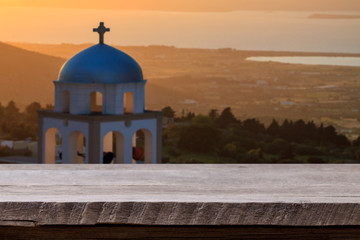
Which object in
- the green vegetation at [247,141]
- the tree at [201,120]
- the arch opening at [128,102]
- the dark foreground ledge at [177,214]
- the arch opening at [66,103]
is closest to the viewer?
the dark foreground ledge at [177,214]

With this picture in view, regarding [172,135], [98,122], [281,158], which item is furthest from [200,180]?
[172,135]

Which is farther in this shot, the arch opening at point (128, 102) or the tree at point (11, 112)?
the tree at point (11, 112)

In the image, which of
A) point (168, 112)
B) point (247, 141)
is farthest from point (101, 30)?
point (247, 141)

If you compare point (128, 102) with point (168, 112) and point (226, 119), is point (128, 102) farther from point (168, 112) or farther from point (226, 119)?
point (226, 119)

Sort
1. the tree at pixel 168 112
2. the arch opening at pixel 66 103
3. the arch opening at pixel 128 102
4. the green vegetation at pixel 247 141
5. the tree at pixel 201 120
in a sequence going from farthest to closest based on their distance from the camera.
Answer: the tree at pixel 201 120
the green vegetation at pixel 247 141
the tree at pixel 168 112
the arch opening at pixel 66 103
the arch opening at pixel 128 102

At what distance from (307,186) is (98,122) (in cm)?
1399

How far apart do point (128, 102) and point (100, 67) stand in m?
1.33

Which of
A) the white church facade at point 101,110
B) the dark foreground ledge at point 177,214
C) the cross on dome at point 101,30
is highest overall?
the cross on dome at point 101,30

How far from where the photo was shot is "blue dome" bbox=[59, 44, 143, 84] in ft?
50.4

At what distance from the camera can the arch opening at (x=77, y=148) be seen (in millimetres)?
16328

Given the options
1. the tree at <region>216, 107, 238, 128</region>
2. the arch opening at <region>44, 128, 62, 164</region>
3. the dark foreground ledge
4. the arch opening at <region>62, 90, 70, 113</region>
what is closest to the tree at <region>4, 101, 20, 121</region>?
the tree at <region>216, 107, 238, 128</region>

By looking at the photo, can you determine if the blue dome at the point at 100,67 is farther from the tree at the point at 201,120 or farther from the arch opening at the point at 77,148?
the tree at the point at 201,120

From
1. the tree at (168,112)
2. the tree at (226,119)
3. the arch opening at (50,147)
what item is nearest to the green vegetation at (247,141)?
the tree at (226,119)

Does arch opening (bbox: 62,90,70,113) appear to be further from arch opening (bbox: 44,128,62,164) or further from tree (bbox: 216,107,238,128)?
tree (bbox: 216,107,238,128)
